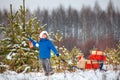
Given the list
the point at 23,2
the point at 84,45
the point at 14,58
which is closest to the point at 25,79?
the point at 14,58

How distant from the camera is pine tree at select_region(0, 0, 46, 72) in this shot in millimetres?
8039

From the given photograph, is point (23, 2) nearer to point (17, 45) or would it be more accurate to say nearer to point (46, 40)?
point (17, 45)

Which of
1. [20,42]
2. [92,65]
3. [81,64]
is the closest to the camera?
[92,65]

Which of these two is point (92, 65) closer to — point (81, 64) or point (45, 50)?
point (81, 64)

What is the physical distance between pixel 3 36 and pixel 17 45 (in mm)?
703

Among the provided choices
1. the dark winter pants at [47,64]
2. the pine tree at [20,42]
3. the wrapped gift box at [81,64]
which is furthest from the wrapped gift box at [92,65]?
the pine tree at [20,42]

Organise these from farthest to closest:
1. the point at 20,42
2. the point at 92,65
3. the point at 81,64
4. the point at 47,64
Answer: the point at 20,42
the point at 81,64
the point at 92,65
the point at 47,64

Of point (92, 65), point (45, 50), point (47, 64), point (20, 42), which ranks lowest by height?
point (92, 65)

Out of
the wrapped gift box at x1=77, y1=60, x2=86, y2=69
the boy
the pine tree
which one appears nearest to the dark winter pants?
the boy

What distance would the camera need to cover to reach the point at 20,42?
8219mm

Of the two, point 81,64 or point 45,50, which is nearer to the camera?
point 45,50

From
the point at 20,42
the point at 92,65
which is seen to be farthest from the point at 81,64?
the point at 20,42

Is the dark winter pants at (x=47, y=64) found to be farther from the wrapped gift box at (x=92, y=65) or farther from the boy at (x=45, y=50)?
the wrapped gift box at (x=92, y=65)

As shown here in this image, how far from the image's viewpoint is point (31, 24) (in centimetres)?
850
